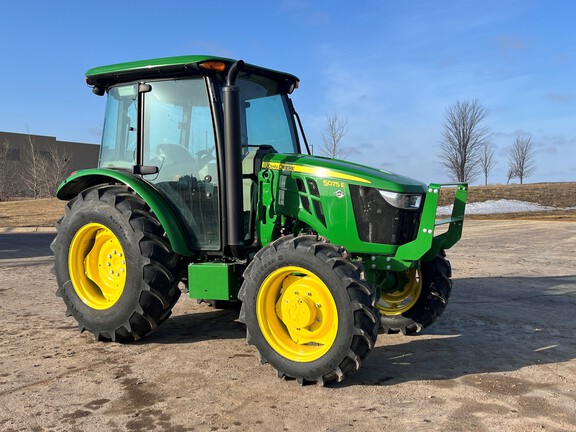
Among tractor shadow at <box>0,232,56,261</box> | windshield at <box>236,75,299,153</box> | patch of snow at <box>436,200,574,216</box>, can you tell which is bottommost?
tractor shadow at <box>0,232,56,261</box>

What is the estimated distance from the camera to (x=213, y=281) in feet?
15.0

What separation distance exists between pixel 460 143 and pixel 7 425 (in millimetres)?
47730

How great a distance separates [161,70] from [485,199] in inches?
1270

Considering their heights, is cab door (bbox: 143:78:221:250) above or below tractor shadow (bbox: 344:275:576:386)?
above

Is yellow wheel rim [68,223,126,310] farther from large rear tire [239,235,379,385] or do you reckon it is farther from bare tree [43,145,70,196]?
bare tree [43,145,70,196]

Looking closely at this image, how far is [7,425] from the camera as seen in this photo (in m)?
3.26

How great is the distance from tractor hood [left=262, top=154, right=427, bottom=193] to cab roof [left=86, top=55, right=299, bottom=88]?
0.91 m

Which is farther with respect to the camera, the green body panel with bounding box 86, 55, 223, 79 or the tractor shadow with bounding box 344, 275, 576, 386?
the green body panel with bounding box 86, 55, 223, 79

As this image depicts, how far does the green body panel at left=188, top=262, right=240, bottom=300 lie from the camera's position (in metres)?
4.54

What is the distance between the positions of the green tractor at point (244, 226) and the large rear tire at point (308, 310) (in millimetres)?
10

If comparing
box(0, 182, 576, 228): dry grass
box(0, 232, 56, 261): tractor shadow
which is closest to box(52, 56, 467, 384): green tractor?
box(0, 232, 56, 261): tractor shadow

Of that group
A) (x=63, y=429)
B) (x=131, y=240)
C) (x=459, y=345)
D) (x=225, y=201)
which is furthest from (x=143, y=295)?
(x=459, y=345)

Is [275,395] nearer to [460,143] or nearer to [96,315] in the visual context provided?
[96,315]

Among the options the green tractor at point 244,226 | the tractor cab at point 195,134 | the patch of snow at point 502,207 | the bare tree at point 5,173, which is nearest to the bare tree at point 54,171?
the bare tree at point 5,173
